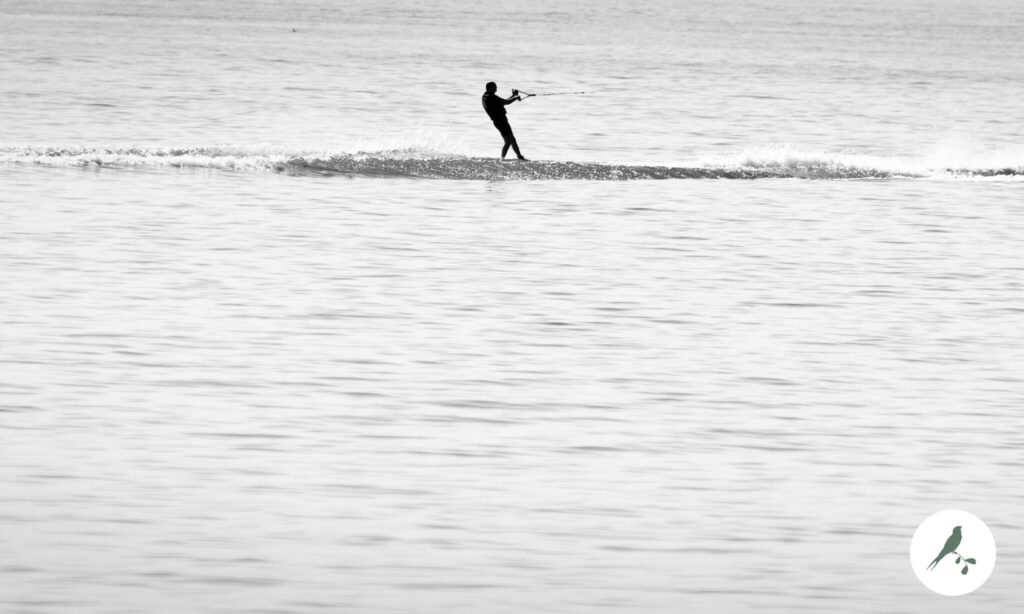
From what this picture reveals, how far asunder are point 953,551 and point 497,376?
4.52 meters

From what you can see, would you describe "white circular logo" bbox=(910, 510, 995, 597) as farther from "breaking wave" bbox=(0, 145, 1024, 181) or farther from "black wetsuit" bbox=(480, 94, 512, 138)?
"breaking wave" bbox=(0, 145, 1024, 181)

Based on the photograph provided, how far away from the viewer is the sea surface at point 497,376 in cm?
784

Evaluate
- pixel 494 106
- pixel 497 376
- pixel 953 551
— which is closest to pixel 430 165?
pixel 494 106

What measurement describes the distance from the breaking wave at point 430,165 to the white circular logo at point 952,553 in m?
16.4

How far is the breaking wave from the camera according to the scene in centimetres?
2448

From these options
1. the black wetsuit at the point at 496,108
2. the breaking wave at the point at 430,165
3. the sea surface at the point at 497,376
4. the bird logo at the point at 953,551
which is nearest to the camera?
the sea surface at the point at 497,376

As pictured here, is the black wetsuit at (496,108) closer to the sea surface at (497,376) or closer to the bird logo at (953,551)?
the sea surface at (497,376)

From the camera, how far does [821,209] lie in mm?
22094

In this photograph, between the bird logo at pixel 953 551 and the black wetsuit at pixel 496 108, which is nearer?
A: the bird logo at pixel 953 551

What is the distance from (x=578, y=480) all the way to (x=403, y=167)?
1592cm

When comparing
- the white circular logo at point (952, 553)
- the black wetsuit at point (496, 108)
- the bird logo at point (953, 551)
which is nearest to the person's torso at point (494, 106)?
the black wetsuit at point (496, 108)

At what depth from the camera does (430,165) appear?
81.9 ft

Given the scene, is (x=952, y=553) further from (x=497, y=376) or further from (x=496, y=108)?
(x=496, y=108)

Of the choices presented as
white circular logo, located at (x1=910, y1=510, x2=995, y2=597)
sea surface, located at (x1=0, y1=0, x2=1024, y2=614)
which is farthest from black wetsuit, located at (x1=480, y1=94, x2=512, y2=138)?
white circular logo, located at (x1=910, y1=510, x2=995, y2=597)
